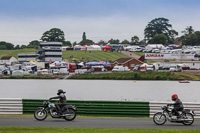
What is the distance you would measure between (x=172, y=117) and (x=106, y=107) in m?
5.39

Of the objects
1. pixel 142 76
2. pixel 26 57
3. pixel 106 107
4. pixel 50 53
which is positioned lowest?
pixel 142 76

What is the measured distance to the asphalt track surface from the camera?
1967cm

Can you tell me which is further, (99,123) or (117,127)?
(99,123)

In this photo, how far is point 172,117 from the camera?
2006cm

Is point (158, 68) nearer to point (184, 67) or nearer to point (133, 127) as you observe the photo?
point (184, 67)

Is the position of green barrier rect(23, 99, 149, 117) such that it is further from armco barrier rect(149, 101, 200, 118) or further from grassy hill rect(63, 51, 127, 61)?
grassy hill rect(63, 51, 127, 61)

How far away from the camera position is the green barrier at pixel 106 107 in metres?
24.1

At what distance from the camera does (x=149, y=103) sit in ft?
78.1

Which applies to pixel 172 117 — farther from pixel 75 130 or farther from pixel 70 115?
pixel 70 115

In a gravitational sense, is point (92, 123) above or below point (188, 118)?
below

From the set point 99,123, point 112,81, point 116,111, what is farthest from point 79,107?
point 112,81

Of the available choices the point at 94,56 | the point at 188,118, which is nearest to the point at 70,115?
the point at 188,118

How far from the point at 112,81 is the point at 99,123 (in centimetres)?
7316

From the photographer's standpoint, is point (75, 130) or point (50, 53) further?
point (50, 53)
